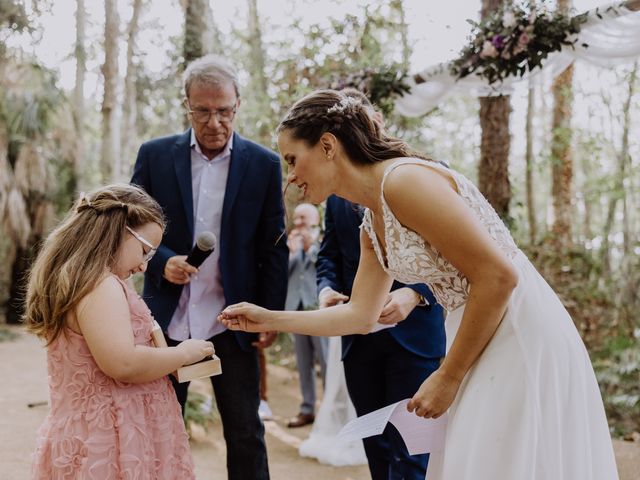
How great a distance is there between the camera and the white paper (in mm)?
1891

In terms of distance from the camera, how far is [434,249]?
179 centimetres

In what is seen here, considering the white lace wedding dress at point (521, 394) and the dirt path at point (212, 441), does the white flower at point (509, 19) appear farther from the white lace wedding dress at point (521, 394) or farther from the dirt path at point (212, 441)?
the white lace wedding dress at point (521, 394)

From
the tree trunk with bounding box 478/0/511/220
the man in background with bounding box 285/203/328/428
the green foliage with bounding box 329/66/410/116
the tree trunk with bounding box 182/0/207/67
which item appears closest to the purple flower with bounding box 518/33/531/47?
the green foliage with bounding box 329/66/410/116

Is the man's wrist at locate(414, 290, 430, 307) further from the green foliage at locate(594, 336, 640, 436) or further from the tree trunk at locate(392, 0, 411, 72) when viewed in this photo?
the tree trunk at locate(392, 0, 411, 72)

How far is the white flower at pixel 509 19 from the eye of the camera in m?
5.47

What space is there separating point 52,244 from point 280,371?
706cm

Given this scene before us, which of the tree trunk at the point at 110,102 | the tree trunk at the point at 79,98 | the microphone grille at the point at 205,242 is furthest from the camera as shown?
the tree trunk at the point at 79,98

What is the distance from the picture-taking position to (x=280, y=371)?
29.9 feet

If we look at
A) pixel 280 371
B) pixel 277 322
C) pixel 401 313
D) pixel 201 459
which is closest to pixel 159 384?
pixel 277 322

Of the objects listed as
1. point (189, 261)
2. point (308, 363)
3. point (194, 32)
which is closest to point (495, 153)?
point (308, 363)

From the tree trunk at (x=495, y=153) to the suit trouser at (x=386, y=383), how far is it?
501cm

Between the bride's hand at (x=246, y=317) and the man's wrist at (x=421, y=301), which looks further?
the man's wrist at (x=421, y=301)

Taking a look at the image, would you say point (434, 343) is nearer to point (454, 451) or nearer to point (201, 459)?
point (454, 451)

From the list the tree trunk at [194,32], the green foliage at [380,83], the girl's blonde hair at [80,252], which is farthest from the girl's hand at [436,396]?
the green foliage at [380,83]
